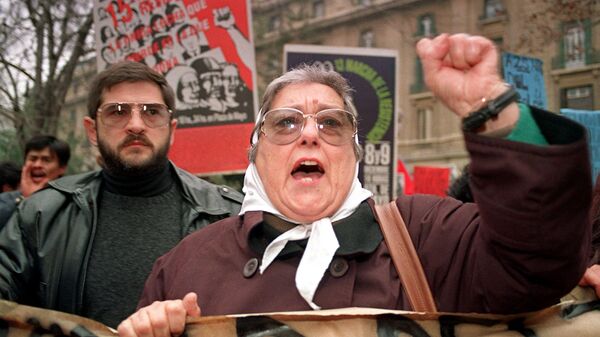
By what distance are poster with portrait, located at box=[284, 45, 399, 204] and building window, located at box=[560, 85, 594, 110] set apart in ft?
5.70

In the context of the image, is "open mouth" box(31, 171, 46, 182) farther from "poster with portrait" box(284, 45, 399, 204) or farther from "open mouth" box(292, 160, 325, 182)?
"open mouth" box(292, 160, 325, 182)

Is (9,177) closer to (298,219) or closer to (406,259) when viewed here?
(298,219)

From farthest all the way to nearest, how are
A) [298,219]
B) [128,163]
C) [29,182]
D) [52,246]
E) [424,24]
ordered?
[424,24] < [29,182] < [128,163] < [52,246] < [298,219]

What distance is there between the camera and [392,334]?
1898 mm

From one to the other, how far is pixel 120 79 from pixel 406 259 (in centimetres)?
185

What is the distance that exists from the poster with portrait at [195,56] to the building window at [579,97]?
9.83 ft

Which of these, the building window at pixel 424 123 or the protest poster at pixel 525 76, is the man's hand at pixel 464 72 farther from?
the building window at pixel 424 123

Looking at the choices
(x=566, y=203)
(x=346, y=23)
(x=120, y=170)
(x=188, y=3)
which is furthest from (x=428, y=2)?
(x=566, y=203)

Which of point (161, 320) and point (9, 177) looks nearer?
point (161, 320)

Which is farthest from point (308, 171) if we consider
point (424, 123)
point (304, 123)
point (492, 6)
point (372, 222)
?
point (424, 123)

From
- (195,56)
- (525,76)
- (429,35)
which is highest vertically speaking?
(429,35)

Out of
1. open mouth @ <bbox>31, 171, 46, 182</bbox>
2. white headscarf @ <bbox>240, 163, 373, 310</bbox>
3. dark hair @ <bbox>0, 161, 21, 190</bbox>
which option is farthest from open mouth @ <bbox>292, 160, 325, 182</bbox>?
dark hair @ <bbox>0, 161, 21, 190</bbox>

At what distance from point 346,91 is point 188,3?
13.8ft

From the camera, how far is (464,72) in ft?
5.72
